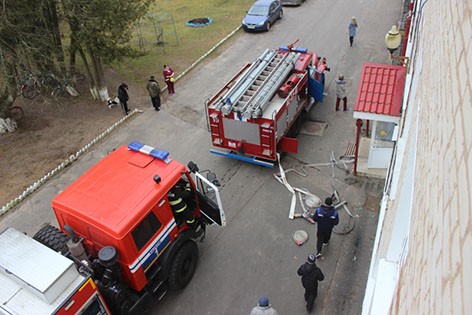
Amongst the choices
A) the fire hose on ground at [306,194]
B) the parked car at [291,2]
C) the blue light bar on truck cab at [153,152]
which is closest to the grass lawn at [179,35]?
the parked car at [291,2]

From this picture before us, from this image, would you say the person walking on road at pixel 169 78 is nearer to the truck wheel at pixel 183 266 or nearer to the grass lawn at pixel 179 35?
the grass lawn at pixel 179 35

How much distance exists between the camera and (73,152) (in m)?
12.2

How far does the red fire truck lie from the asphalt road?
1.01 meters

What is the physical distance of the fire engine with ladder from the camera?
10.1 meters

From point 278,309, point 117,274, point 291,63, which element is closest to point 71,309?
point 117,274

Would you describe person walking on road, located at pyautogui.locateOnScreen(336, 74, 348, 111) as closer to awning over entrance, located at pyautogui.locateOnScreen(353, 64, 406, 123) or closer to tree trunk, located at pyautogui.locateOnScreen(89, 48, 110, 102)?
awning over entrance, located at pyautogui.locateOnScreen(353, 64, 406, 123)

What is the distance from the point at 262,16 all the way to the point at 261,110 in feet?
36.8

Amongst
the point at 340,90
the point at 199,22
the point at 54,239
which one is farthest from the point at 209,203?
the point at 199,22

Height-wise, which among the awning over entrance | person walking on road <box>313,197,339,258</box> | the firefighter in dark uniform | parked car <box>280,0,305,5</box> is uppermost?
the awning over entrance

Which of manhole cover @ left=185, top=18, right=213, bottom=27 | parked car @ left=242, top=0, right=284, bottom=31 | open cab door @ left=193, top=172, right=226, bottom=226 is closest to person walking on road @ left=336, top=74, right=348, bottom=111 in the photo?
open cab door @ left=193, top=172, right=226, bottom=226

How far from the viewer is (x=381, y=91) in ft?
30.7

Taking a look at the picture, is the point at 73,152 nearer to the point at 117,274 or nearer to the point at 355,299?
the point at 117,274

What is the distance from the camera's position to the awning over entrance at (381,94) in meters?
9.03

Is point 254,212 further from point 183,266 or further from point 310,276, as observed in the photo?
point 310,276
